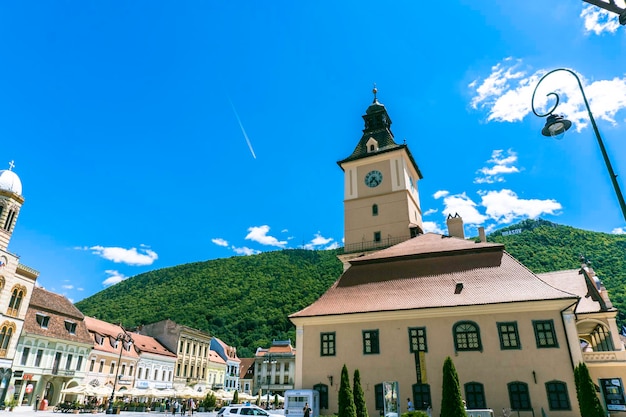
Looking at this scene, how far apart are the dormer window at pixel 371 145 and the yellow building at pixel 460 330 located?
14893 millimetres

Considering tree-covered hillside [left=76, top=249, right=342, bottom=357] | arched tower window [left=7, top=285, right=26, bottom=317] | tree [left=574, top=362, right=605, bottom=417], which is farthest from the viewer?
tree-covered hillside [left=76, top=249, right=342, bottom=357]

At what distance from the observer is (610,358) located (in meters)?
24.1

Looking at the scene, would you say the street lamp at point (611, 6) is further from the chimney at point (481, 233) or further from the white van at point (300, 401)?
the chimney at point (481, 233)

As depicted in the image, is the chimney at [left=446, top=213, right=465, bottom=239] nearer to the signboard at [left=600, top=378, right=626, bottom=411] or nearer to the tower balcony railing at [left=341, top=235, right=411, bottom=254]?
the tower balcony railing at [left=341, top=235, right=411, bottom=254]

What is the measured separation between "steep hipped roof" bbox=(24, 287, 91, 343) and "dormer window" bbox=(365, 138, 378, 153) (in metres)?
35.1

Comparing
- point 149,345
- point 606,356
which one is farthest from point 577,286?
point 149,345

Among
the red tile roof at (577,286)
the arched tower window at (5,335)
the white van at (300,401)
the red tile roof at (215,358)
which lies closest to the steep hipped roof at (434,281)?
the white van at (300,401)

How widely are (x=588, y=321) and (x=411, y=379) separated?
43.7 ft

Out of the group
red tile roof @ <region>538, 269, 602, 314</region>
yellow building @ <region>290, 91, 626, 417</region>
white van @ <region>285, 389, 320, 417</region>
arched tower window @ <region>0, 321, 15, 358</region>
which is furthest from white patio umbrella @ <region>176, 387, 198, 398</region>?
red tile roof @ <region>538, 269, 602, 314</region>

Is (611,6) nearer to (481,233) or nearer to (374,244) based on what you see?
(481,233)

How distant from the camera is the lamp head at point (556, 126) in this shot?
915 cm

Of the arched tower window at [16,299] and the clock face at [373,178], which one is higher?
the clock face at [373,178]

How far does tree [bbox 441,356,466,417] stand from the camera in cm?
1614

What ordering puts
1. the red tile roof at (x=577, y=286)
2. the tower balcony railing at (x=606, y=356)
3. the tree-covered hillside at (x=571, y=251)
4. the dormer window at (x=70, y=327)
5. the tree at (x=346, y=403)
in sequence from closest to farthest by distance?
the tree at (x=346, y=403)
the tower balcony railing at (x=606, y=356)
the red tile roof at (x=577, y=286)
the dormer window at (x=70, y=327)
the tree-covered hillside at (x=571, y=251)
